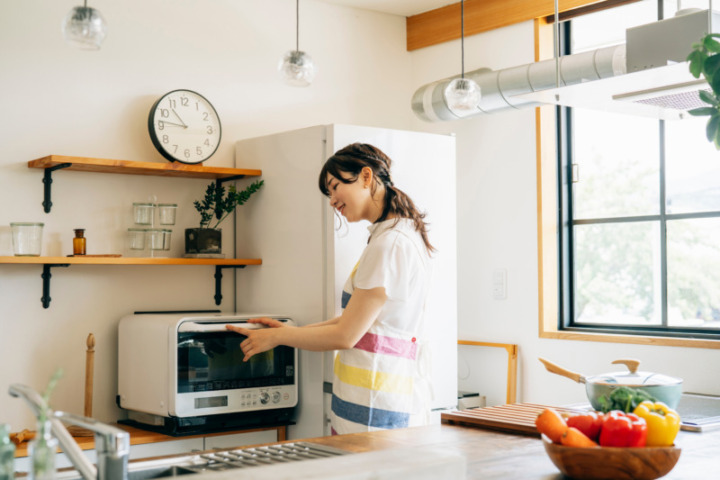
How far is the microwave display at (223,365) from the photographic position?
296 cm

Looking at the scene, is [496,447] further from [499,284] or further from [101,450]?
[499,284]

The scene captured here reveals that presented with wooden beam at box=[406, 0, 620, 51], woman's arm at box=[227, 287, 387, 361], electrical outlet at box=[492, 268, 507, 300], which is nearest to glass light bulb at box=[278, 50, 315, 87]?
woman's arm at box=[227, 287, 387, 361]

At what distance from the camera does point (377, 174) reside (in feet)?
8.36

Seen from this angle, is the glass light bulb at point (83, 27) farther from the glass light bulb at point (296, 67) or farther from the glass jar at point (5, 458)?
the glass jar at point (5, 458)

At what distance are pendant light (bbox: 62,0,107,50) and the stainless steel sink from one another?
1.02m

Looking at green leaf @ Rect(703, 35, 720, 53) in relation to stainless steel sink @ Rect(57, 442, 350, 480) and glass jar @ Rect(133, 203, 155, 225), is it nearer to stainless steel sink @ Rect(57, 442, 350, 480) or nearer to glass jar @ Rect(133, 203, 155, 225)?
stainless steel sink @ Rect(57, 442, 350, 480)

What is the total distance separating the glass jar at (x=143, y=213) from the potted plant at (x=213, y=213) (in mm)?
170

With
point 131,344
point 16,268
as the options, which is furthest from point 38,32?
point 131,344

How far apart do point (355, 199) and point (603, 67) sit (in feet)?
4.61

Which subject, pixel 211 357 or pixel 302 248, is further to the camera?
pixel 302 248

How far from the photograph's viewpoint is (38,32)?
10.6 feet

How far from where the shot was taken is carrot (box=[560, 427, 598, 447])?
1.59 metres

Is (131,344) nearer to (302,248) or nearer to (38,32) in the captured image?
(302,248)

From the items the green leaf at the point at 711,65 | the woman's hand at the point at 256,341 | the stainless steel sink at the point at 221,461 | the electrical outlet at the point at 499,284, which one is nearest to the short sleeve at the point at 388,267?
the woman's hand at the point at 256,341
